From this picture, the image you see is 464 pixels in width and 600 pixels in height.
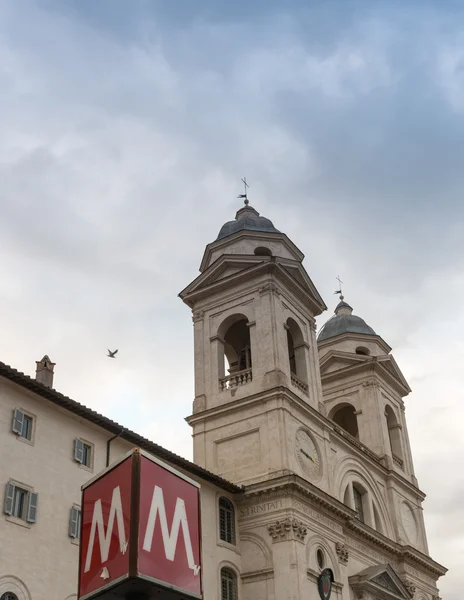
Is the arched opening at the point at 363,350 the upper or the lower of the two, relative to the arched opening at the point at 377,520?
Answer: upper

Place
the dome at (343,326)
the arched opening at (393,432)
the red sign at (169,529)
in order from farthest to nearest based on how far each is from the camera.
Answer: the dome at (343,326)
the arched opening at (393,432)
the red sign at (169,529)

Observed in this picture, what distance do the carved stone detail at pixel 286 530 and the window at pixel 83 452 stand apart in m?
9.34

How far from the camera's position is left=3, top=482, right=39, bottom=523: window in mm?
21594

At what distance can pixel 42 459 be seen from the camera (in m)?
23.5

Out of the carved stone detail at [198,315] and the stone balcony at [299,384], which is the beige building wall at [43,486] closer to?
the stone balcony at [299,384]

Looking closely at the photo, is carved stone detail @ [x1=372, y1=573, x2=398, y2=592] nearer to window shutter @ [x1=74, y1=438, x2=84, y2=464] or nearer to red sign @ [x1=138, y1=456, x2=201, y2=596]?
window shutter @ [x1=74, y1=438, x2=84, y2=464]

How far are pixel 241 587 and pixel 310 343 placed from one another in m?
13.7

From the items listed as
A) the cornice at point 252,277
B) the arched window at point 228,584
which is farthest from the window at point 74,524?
the cornice at point 252,277

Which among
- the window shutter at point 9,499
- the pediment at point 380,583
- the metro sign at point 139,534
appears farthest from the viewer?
the pediment at point 380,583

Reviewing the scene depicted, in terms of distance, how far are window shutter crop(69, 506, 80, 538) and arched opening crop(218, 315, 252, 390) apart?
13.9m

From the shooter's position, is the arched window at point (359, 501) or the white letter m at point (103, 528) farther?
the arched window at point (359, 501)

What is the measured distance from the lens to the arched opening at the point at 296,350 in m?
38.9

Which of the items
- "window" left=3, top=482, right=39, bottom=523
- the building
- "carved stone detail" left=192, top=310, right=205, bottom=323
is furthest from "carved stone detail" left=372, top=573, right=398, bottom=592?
"window" left=3, top=482, right=39, bottom=523

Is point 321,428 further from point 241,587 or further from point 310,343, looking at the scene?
point 241,587
